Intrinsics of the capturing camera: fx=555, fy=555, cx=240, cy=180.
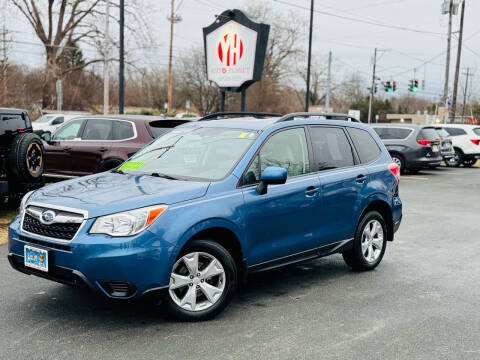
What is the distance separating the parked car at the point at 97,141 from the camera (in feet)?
36.3

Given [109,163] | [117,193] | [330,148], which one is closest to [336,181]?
[330,148]

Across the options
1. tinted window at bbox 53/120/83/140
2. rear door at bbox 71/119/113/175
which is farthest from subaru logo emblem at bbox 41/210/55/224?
tinted window at bbox 53/120/83/140

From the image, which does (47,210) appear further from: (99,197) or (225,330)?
(225,330)

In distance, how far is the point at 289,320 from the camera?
4.68 metres

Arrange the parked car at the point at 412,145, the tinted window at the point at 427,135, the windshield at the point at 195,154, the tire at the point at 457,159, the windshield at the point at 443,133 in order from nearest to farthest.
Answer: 1. the windshield at the point at 195,154
2. the parked car at the point at 412,145
3. the tinted window at the point at 427,135
4. the windshield at the point at 443,133
5. the tire at the point at 457,159

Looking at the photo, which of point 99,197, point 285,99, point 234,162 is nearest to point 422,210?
point 234,162

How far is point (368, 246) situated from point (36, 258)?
3685mm

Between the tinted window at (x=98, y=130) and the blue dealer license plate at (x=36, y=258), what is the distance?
7086 millimetres

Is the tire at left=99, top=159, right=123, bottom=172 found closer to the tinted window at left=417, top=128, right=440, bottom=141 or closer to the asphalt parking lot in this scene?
the asphalt parking lot

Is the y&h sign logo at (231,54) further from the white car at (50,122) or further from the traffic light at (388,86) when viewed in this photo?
the traffic light at (388,86)

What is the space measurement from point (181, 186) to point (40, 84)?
44.7m

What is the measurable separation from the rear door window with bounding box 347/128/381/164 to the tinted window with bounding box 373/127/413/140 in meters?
14.1

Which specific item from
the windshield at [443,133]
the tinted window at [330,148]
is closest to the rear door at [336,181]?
the tinted window at [330,148]

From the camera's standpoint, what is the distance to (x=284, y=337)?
4.28 m
